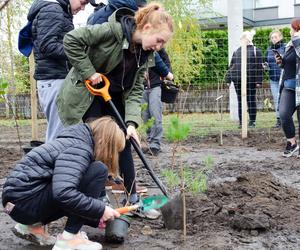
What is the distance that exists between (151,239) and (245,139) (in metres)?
6.07

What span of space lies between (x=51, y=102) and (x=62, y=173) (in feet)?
5.17

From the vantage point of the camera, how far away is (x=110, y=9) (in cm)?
435

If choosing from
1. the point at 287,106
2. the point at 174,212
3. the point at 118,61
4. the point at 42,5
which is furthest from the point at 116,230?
the point at 287,106

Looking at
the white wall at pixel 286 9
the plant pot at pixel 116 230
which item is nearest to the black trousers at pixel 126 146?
the plant pot at pixel 116 230

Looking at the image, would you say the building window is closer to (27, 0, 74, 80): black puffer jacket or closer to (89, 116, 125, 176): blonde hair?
(27, 0, 74, 80): black puffer jacket

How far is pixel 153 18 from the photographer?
341 centimetres

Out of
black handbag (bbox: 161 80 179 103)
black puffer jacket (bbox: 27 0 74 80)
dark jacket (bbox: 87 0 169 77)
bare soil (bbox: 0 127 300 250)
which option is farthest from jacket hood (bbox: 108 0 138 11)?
black handbag (bbox: 161 80 179 103)

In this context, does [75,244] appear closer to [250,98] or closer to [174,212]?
[174,212]

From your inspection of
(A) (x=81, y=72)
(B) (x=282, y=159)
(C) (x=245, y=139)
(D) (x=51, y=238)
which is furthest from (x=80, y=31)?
(C) (x=245, y=139)

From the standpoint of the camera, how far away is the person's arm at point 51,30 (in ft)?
13.2

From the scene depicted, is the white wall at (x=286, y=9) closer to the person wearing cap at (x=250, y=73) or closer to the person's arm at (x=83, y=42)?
the person wearing cap at (x=250, y=73)

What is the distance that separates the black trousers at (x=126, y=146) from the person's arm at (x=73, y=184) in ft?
2.97

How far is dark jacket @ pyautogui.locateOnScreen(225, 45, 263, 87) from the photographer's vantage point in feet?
33.9

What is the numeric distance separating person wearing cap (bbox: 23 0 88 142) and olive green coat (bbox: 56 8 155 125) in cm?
40
